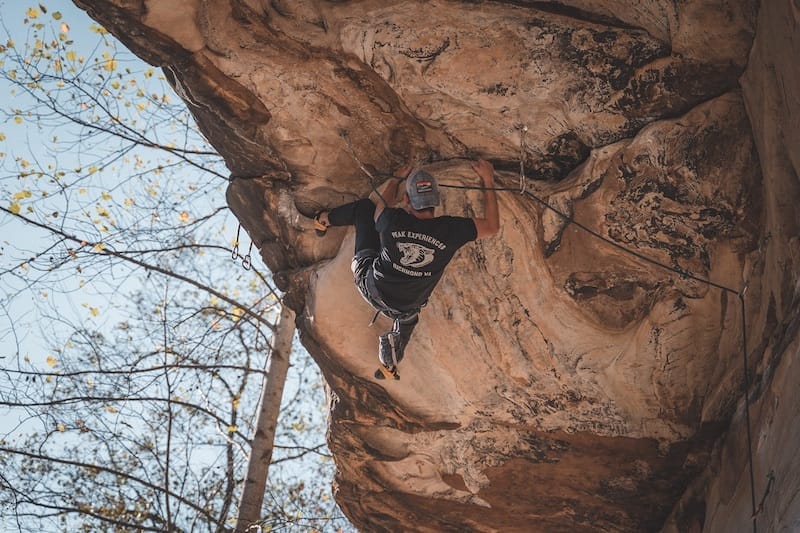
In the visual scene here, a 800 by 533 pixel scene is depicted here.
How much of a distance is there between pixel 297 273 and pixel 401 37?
92.5 inches

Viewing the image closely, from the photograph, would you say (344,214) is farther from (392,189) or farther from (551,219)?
(551,219)

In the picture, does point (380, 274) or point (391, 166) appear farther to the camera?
point (391, 166)

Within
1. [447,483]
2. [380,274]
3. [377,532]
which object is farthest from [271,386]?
[380,274]

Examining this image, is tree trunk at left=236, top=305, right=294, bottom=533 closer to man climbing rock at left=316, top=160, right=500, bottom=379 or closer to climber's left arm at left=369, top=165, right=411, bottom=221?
Result: climber's left arm at left=369, top=165, right=411, bottom=221

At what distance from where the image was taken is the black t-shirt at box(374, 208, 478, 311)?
566 centimetres

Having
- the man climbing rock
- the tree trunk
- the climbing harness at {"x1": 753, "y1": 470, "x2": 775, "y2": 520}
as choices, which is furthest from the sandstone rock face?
the tree trunk

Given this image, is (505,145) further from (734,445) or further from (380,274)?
(734,445)

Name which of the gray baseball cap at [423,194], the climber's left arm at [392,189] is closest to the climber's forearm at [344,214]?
the climber's left arm at [392,189]

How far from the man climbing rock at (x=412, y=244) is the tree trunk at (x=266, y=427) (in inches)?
123

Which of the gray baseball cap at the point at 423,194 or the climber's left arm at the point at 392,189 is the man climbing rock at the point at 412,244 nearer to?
the gray baseball cap at the point at 423,194

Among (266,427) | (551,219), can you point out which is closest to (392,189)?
(551,219)

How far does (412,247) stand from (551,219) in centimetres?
104

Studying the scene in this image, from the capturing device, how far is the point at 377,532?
27.1ft

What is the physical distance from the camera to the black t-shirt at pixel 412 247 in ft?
18.6
